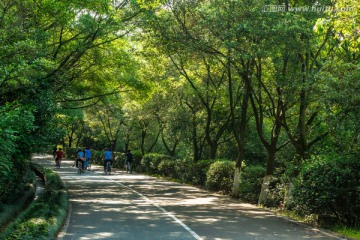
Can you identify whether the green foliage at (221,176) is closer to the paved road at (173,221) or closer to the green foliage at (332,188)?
the paved road at (173,221)

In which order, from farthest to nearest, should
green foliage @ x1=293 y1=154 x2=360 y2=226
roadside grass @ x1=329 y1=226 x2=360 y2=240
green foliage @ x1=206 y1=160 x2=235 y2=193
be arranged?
1. green foliage @ x1=206 y1=160 x2=235 y2=193
2. green foliage @ x1=293 y1=154 x2=360 y2=226
3. roadside grass @ x1=329 y1=226 x2=360 y2=240

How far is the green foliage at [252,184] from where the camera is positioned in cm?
1639

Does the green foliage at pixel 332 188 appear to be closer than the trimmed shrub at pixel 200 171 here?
Yes

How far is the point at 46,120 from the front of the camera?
44.3 feet

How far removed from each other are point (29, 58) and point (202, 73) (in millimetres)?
13817

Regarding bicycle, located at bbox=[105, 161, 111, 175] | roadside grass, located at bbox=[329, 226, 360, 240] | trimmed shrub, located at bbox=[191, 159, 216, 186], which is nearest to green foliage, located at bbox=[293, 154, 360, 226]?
roadside grass, located at bbox=[329, 226, 360, 240]

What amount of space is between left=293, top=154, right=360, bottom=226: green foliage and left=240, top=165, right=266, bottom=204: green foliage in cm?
515

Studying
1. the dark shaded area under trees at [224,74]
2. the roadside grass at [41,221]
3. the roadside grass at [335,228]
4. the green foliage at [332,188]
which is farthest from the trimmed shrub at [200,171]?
the green foliage at [332,188]

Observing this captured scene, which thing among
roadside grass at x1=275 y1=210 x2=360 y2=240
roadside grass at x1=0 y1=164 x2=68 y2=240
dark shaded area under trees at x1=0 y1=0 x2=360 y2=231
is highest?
dark shaded area under trees at x1=0 y1=0 x2=360 y2=231

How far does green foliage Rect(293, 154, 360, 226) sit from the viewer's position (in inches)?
407

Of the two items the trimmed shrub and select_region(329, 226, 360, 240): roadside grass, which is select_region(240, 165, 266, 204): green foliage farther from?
select_region(329, 226, 360, 240): roadside grass

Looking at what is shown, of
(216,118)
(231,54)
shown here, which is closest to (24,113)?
(231,54)

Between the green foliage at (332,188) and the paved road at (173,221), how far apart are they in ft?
2.44

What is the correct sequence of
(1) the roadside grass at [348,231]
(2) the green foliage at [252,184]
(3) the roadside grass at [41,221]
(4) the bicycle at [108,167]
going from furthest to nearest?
1. (4) the bicycle at [108,167]
2. (2) the green foliage at [252,184]
3. (1) the roadside grass at [348,231]
4. (3) the roadside grass at [41,221]
